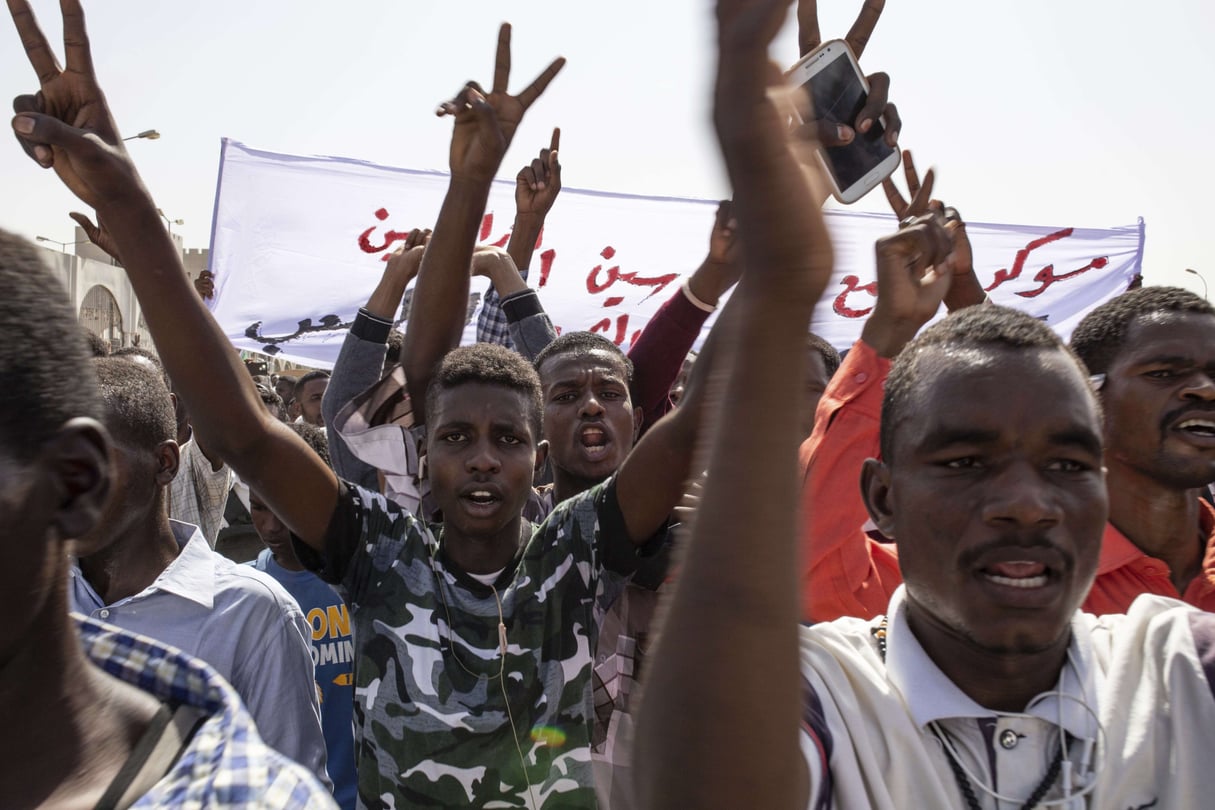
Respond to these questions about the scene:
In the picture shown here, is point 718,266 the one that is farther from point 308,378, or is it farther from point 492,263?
point 308,378

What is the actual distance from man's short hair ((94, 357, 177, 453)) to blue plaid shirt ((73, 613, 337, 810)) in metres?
1.42

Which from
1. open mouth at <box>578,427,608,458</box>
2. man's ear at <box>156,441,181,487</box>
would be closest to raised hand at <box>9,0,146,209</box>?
man's ear at <box>156,441,181,487</box>

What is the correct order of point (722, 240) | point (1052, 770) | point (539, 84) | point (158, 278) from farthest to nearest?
1. point (539, 84)
2. point (722, 240)
3. point (158, 278)
4. point (1052, 770)

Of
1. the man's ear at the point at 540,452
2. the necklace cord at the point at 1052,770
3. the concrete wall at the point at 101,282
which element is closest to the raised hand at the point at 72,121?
the man's ear at the point at 540,452

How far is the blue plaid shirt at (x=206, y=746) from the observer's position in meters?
0.97

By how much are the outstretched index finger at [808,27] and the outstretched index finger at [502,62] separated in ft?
3.31

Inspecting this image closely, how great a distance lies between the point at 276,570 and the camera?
3.75 meters

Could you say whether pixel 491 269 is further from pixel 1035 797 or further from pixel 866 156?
pixel 1035 797

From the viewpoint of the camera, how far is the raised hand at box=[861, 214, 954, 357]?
2113 millimetres

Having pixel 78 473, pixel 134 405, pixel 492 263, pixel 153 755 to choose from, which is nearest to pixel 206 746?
pixel 153 755

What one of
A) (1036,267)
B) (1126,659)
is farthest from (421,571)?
(1036,267)

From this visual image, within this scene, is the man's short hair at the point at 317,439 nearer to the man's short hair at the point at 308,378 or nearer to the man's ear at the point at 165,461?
the man's ear at the point at 165,461

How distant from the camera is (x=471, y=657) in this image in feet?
7.55

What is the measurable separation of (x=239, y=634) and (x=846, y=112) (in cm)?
170
